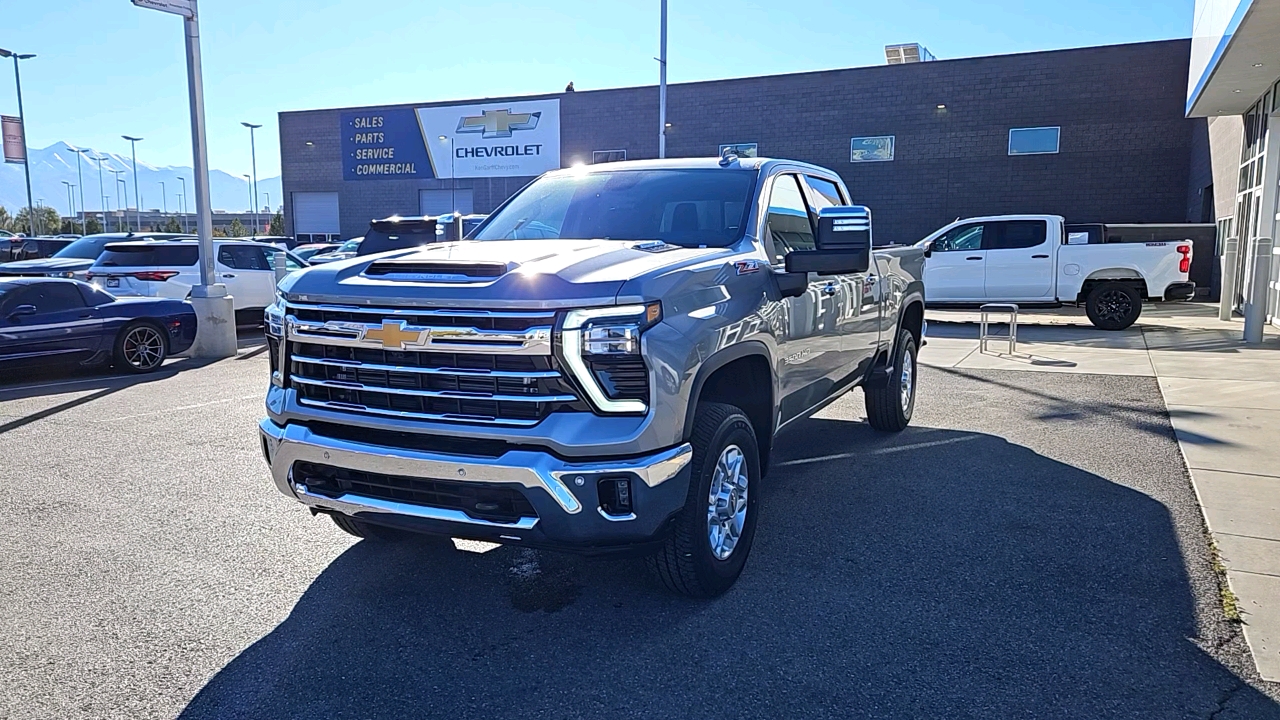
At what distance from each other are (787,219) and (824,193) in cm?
111

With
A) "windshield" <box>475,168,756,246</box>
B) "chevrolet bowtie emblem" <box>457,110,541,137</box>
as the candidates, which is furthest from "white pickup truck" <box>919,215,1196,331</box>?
"chevrolet bowtie emblem" <box>457,110,541,137</box>

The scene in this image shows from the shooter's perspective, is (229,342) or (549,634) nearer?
(549,634)

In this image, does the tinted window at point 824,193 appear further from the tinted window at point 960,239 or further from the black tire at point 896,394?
the tinted window at point 960,239

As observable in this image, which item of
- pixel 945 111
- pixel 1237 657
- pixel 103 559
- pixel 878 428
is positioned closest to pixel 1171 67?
pixel 945 111

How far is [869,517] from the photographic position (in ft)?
17.1

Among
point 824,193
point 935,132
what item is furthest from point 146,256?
point 935,132

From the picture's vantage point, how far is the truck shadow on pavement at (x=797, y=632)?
318cm

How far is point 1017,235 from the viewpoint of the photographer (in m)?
16.0

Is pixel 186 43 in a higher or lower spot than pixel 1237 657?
higher

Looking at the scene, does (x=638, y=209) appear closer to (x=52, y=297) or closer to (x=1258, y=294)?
(x=52, y=297)

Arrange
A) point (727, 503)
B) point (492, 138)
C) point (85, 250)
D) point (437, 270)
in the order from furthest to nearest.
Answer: point (492, 138) < point (85, 250) < point (727, 503) < point (437, 270)

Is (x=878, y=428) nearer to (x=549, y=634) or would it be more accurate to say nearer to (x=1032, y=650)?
(x=1032, y=650)

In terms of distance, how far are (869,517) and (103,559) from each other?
4054mm

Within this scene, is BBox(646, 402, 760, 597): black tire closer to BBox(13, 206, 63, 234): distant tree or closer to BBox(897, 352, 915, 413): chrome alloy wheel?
BBox(897, 352, 915, 413): chrome alloy wheel
